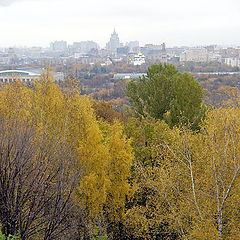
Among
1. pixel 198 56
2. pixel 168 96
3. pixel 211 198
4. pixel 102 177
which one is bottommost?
pixel 211 198

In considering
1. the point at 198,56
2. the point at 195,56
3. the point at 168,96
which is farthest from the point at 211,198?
the point at 195,56

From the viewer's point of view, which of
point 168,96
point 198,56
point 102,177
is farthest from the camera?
point 198,56

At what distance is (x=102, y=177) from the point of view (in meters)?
6.65

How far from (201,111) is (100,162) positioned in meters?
6.81

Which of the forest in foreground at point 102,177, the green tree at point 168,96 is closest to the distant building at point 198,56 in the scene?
the green tree at point 168,96

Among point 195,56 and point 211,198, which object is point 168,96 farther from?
point 195,56

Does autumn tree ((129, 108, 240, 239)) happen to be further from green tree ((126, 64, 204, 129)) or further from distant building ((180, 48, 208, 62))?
distant building ((180, 48, 208, 62))

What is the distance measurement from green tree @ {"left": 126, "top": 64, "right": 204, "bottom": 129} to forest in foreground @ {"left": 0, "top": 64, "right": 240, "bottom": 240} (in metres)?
3.07

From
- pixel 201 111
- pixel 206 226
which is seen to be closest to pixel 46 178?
pixel 206 226

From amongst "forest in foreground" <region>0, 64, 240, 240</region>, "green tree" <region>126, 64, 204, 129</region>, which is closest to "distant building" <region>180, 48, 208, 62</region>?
"green tree" <region>126, 64, 204, 129</region>

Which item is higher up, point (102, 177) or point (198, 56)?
point (198, 56)

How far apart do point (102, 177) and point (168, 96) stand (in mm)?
8027

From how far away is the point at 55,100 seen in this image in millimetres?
9375

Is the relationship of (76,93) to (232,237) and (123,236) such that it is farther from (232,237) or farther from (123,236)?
(232,237)
